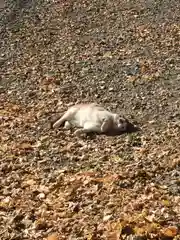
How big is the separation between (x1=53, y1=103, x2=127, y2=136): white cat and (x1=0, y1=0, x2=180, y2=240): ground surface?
221mm

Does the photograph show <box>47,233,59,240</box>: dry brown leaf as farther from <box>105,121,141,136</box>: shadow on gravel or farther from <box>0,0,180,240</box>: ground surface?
<box>105,121,141,136</box>: shadow on gravel

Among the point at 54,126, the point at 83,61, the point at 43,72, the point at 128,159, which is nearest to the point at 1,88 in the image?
the point at 43,72

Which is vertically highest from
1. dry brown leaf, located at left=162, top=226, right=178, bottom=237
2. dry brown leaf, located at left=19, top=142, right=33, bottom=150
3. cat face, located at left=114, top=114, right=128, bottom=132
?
cat face, located at left=114, top=114, right=128, bottom=132

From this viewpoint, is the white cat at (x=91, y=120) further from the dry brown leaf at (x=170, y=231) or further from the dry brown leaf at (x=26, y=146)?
the dry brown leaf at (x=170, y=231)

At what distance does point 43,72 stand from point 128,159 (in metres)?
6.28

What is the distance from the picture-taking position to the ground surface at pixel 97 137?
798 centimetres

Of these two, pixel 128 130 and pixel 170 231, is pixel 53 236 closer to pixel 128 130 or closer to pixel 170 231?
pixel 170 231

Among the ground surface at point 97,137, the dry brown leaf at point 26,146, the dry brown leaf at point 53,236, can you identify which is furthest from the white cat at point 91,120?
the dry brown leaf at point 53,236

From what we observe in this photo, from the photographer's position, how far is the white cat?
37.3 ft

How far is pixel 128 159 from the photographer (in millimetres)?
9984

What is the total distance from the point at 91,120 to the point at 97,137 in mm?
472

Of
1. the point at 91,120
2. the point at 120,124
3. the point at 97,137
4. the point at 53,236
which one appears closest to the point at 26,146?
the point at 97,137

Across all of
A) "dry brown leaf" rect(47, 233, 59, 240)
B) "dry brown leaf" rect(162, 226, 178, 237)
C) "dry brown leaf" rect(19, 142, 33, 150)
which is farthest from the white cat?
"dry brown leaf" rect(162, 226, 178, 237)

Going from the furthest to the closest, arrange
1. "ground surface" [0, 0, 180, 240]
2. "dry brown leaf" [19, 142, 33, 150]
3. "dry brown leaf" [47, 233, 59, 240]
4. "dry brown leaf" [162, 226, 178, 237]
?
"dry brown leaf" [19, 142, 33, 150]
"ground surface" [0, 0, 180, 240]
"dry brown leaf" [47, 233, 59, 240]
"dry brown leaf" [162, 226, 178, 237]
